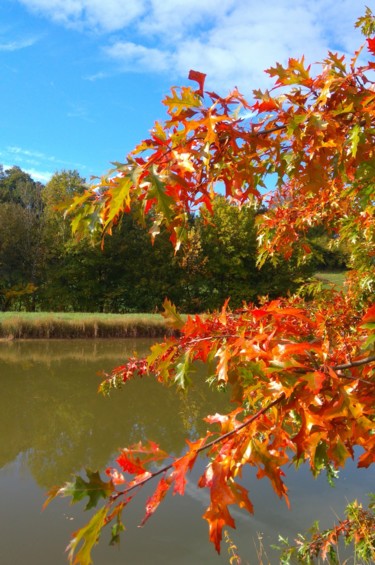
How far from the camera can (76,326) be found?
534 inches

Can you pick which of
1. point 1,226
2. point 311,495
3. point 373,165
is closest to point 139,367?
point 373,165

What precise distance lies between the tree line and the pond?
1245cm

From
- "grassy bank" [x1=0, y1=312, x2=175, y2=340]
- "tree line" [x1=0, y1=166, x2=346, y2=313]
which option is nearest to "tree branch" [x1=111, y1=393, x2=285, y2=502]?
"grassy bank" [x1=0, y1=312, x2=175, y2=340]

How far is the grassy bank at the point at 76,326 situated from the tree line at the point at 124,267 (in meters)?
5.65

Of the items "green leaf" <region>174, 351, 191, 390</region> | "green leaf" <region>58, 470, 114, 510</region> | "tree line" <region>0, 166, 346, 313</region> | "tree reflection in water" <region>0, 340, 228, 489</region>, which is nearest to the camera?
"green leaf" <region>58, 470, 114, 510</region>

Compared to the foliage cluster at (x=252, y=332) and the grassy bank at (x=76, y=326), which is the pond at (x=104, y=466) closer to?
the foliage cluster at (x=252, y=332)

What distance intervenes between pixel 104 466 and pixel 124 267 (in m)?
17.2

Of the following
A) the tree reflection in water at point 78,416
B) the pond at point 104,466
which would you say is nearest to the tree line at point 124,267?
the tree reflection in water at point 78,416

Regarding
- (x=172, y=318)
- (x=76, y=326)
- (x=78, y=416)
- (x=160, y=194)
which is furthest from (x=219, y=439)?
(x=76, y=326)

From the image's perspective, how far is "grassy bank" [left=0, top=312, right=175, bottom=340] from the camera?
12961mm

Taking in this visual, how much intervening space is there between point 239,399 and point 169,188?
56cm

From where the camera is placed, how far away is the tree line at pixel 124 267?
64.5 feet

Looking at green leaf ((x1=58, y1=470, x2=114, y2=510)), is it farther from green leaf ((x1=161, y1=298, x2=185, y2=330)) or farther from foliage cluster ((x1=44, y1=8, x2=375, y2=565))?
green leaf ((x1=161, y1=298, x2=185, y2=330))

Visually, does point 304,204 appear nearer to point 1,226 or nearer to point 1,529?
point 1,529
